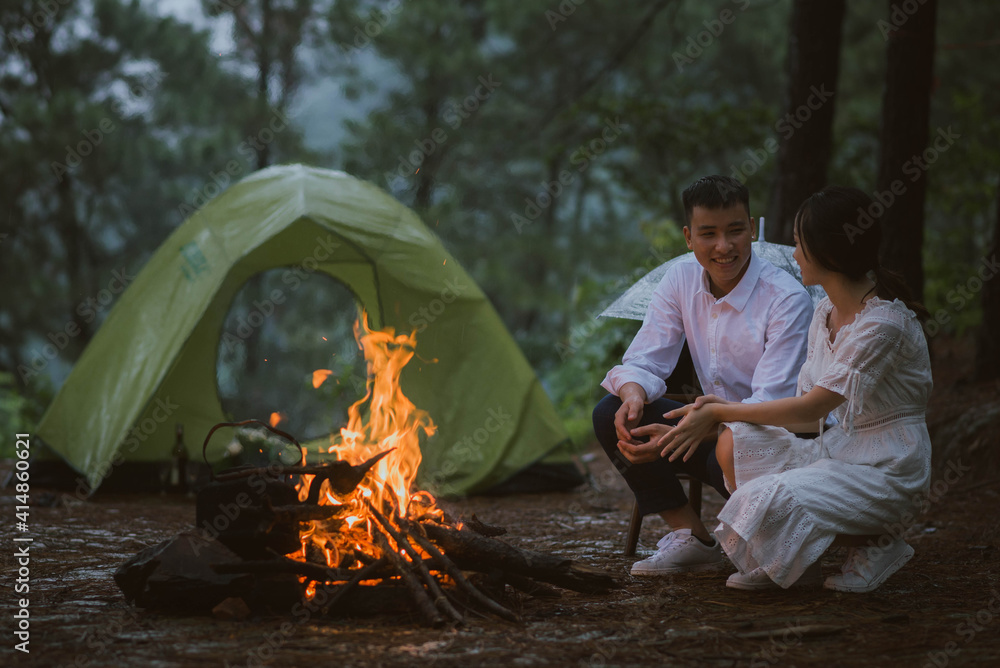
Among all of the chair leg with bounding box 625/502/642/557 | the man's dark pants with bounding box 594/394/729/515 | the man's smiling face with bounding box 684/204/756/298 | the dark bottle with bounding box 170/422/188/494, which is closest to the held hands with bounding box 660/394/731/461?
the man's dark pants with bounding box 594/394/729/515

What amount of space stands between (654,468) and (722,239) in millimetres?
849

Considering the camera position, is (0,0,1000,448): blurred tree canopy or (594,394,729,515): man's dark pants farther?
(0,0,1000,448): blurred tree canopy

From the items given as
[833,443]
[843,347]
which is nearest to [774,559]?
[833,443]

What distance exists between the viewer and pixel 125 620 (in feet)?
8.01

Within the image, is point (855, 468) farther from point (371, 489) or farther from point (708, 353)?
point (371, 489)

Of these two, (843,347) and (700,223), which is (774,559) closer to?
(843,347)

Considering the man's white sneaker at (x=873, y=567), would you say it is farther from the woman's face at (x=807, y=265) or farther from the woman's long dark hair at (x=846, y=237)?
the woman's face at (x=807, y=265)

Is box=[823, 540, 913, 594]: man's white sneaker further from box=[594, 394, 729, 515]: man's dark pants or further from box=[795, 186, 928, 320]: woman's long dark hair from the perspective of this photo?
box=[795, 186, 928, 320]: woman's long dark hair

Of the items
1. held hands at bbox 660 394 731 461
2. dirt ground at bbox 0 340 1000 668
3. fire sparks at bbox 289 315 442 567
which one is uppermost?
held hands at bbox 660 394 731 461

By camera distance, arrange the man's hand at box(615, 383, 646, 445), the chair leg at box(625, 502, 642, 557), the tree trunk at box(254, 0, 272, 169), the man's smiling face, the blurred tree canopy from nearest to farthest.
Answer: the man's hand at box(615, 383, 646, 445) < the man's smiling face < the chair leg at box(625, 502, 642, 557) < the blurred tree canopy < the tree trunk at box(254, 0, 272, 169)

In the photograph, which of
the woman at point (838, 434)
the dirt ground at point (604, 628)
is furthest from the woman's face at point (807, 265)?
the dirt ground at point (604, 628)

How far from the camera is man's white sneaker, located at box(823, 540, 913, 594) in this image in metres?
2.71

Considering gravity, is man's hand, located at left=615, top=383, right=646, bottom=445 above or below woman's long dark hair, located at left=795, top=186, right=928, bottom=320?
below

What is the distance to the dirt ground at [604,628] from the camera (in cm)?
212
